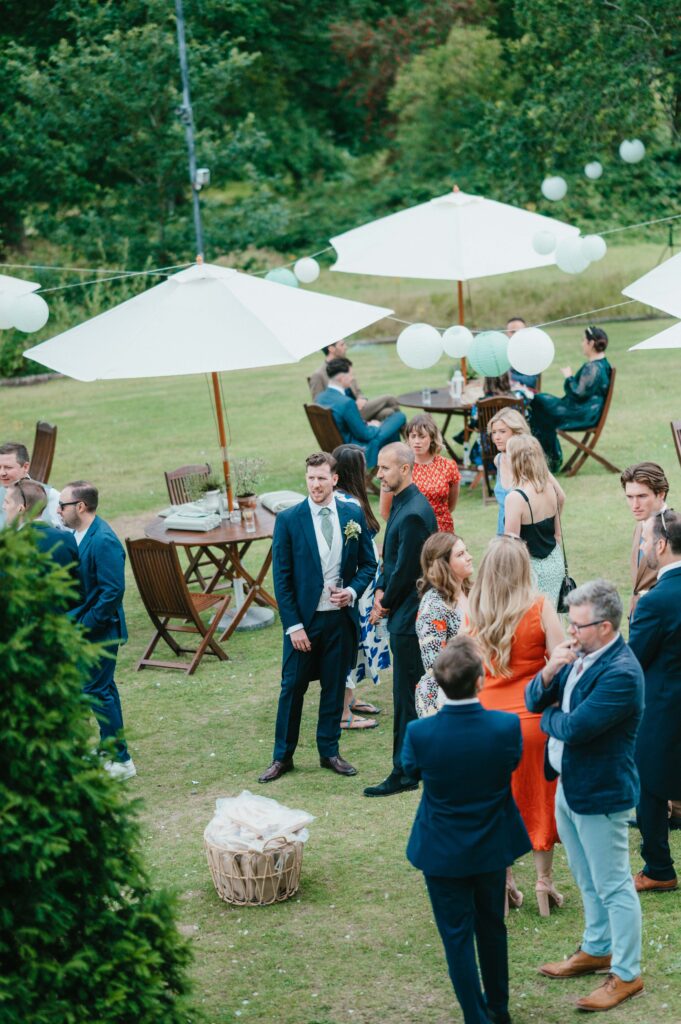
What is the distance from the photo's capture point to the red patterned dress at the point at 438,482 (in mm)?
7711

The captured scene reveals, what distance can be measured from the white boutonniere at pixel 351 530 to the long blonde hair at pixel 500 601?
6.21 ft

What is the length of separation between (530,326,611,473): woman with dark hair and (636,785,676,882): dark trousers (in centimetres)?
719

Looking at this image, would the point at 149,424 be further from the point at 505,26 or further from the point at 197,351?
the point at 505,26

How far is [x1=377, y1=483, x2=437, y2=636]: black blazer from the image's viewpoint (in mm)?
6488

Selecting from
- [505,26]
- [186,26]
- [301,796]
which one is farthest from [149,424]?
[505,26]

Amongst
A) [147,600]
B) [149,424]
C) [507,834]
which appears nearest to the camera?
[507,834]

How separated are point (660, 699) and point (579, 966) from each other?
117 centimetres

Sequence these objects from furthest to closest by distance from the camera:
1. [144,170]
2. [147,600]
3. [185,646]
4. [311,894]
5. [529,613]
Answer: [144,170] < [185,646] < [147,600] < [311,894] < [529,613]

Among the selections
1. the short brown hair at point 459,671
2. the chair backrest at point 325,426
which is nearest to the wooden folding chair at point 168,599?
the chair backrest at point 325,426

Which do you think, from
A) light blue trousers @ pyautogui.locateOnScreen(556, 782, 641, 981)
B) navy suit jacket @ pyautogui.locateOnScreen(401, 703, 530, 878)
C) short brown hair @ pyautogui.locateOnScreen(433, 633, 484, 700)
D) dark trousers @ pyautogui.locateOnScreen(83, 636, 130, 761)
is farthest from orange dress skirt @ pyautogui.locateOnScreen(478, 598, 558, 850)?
dark trousers @ pyautogui.locateOnScreen(83, 636, 130, 761)

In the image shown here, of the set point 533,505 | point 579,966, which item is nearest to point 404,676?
point 533,505

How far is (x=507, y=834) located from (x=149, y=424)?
14.1m

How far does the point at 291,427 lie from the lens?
54.6 ft

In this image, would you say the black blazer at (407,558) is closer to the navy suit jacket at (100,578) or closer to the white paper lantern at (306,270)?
the navy suit jacket at (100,578)
